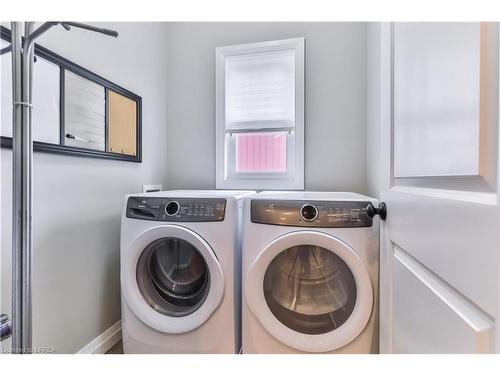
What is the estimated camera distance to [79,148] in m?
1.33

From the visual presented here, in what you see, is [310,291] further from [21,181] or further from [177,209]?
[21,181]

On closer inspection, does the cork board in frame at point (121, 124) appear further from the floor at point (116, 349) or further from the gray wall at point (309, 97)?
the floor at point (116, 349)

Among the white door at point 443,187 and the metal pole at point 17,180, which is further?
the metal pole at point 17,180

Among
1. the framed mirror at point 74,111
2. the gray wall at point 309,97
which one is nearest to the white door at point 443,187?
the gray wall at point 309,97

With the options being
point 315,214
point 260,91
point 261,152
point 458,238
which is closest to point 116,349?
point 315,214

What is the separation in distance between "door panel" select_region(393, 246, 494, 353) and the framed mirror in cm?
146

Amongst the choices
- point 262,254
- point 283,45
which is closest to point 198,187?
point 262,254

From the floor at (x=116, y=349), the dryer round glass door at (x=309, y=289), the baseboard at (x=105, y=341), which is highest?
the dryer round glass door at (x=309, y=289)

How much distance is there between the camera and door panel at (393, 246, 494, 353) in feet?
1.30

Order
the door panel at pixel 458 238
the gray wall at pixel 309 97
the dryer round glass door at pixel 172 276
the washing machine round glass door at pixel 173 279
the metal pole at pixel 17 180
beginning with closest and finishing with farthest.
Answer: the door panel at pixel 458 238
the metal pole at pixel 17 180
the washing machine round glass door at pixel 173 279
the dryer round glass door at pixel 172 276
the gray wall at pixel 309 97

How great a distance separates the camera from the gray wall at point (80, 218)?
3.79 ft

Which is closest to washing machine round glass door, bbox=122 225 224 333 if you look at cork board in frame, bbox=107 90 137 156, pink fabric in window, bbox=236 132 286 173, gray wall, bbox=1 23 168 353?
gray wall, bbox=1 23 168 353

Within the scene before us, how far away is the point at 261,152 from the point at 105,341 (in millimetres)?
1673

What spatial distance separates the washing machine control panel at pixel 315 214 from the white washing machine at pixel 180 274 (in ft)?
0.59
